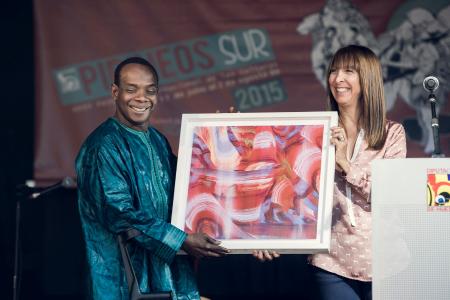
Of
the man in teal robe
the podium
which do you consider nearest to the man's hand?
the man in teal robe

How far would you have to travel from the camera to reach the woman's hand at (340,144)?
141 inches

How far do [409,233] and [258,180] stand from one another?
766 millimetres

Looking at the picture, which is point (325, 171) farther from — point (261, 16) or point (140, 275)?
point (261, 16)

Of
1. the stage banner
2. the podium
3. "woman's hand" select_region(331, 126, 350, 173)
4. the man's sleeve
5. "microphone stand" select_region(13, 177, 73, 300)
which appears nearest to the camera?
the podium

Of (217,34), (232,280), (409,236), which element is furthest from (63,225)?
(409,236)

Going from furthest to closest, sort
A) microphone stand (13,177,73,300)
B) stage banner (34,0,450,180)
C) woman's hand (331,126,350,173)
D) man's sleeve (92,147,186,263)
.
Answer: stage banner (34,0,450,180) → microphone stand (13,177,73,300) → woman's hand (331,126,350,173) → man's sleeve (92,147,186,263)

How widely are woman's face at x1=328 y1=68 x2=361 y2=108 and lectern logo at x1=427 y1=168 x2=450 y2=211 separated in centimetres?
59

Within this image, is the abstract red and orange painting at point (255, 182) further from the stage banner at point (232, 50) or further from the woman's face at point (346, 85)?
the stage banner at point (232, 50)

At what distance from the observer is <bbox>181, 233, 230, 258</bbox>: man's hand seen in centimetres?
356

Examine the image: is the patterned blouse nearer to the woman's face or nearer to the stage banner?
the woman's face

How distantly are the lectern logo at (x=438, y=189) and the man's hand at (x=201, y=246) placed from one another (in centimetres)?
84

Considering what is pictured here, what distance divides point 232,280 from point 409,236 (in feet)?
9.02

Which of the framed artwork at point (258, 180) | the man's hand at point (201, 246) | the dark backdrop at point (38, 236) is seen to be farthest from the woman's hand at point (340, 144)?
the dark backdrop at point (38, 236)

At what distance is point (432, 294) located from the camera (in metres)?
3.16
